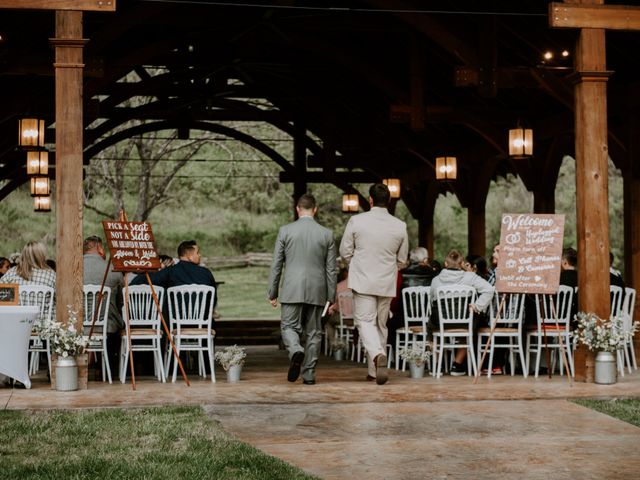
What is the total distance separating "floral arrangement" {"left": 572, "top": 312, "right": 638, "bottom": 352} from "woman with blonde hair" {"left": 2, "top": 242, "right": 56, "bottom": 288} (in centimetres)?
427

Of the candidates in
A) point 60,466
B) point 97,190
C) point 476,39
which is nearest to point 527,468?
point 60,466

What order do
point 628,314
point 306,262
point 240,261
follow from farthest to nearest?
point 240,261
point 628,314
point 306,262

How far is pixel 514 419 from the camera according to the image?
615 cm

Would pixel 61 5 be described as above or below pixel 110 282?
above

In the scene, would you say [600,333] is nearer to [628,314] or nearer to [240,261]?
[628,314]

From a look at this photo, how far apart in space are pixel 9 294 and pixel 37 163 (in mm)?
7063

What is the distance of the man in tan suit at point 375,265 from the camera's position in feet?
25.2

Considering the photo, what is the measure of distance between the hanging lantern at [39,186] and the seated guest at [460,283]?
Answer: 861cm

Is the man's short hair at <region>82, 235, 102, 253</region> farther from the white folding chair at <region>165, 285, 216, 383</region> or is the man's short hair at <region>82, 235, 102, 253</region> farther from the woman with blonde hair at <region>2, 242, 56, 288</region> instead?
the white folding chair at <region>165, 285, 216, 383</region>

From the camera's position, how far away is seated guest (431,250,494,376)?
852 cm

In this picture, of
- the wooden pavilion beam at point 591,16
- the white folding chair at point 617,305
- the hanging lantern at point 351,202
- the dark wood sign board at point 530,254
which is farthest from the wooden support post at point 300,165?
the wooden pavilion beam at point 591,16

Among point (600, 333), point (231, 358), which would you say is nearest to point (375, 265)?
point (231, 358)

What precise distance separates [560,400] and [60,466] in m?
3.63

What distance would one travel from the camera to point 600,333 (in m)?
7.66
